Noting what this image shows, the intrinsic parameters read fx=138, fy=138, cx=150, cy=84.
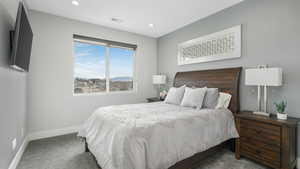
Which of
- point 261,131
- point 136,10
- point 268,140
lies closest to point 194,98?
point 261,131

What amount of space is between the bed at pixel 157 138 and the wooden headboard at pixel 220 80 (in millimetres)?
69

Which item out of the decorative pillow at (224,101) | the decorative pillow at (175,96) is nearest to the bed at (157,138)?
the decorative pillow at (224,101)

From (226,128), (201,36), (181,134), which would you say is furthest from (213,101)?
(201,36)

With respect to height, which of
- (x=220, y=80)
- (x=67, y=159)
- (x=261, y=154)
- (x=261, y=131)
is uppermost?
(x=220, y=80)

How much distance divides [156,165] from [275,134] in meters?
1.75

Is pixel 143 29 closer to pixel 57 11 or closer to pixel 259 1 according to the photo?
pixel 57 11

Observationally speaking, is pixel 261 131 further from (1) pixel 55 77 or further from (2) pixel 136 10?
(1) pixel 55 77

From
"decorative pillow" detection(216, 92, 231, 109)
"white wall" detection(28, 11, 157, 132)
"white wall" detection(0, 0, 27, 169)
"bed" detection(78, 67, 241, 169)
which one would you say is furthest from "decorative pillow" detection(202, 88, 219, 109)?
"white wall" detection(0, 0, 27, 169)

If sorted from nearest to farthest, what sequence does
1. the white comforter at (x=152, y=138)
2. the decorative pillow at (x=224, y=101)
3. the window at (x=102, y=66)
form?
the white comforter at (x=152, y=138)
the decorative pillow at (x=224, y=101)
the window at (x=102, y=66)

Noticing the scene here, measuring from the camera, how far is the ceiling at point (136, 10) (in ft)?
9.11

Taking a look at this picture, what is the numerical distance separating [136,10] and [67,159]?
318 cm

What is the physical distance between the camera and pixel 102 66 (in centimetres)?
412

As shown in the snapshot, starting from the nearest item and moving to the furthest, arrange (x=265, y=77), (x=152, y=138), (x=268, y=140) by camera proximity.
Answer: (x=152, y=138) < (x=268, y=140) < (x=265, y=77)

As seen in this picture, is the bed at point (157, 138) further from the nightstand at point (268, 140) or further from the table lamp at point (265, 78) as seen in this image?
the table lamp at point (265, 78)
